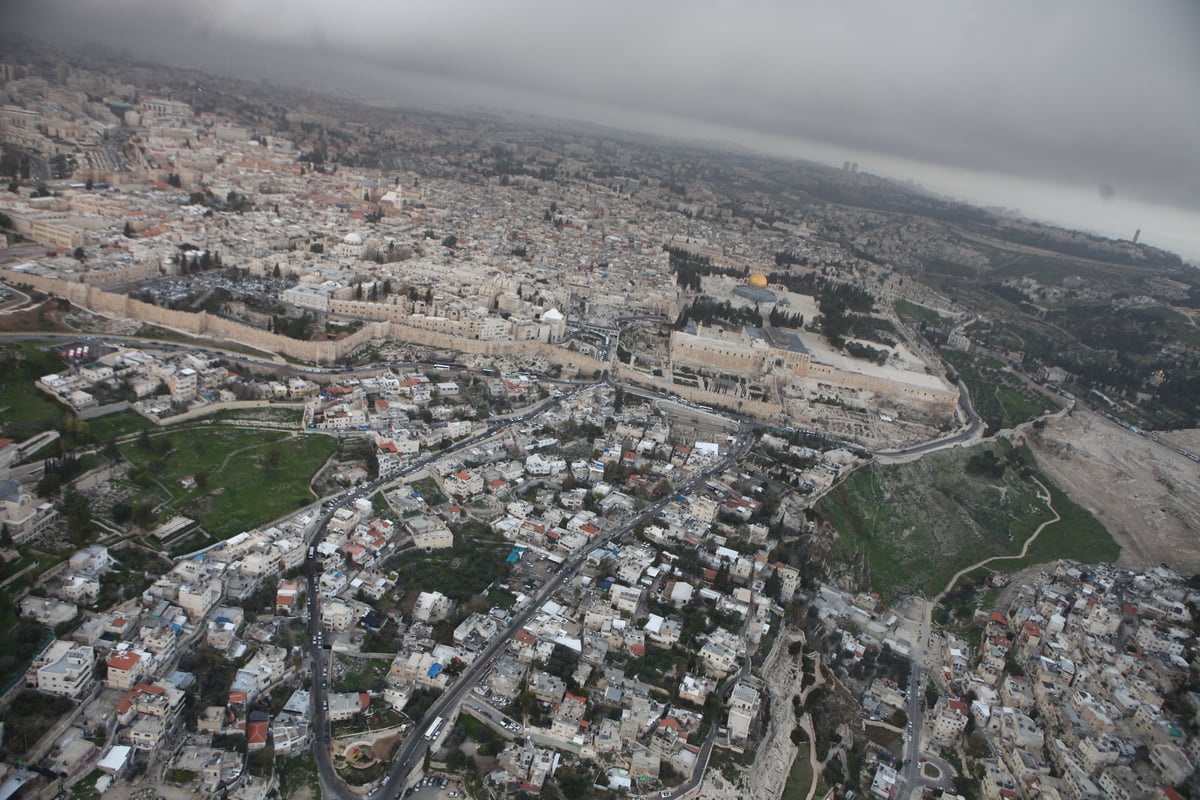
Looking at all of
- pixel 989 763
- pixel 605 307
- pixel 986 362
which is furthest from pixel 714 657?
pixel 986 362

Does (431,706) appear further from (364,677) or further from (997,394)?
(997,394)

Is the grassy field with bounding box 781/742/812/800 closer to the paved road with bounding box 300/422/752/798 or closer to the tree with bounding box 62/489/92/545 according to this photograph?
the paved road with bounding box 300/422/752/798

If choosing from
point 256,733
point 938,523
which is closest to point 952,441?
point 938,523

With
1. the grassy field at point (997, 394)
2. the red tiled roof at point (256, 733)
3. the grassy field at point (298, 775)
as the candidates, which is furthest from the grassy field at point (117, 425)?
the grassy field at point (997, 394)

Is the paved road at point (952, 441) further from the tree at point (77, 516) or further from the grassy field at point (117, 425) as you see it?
the tree at point (77, 516)

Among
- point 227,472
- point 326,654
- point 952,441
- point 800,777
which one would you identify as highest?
point 952,441

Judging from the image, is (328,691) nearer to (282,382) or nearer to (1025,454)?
(282,382)
